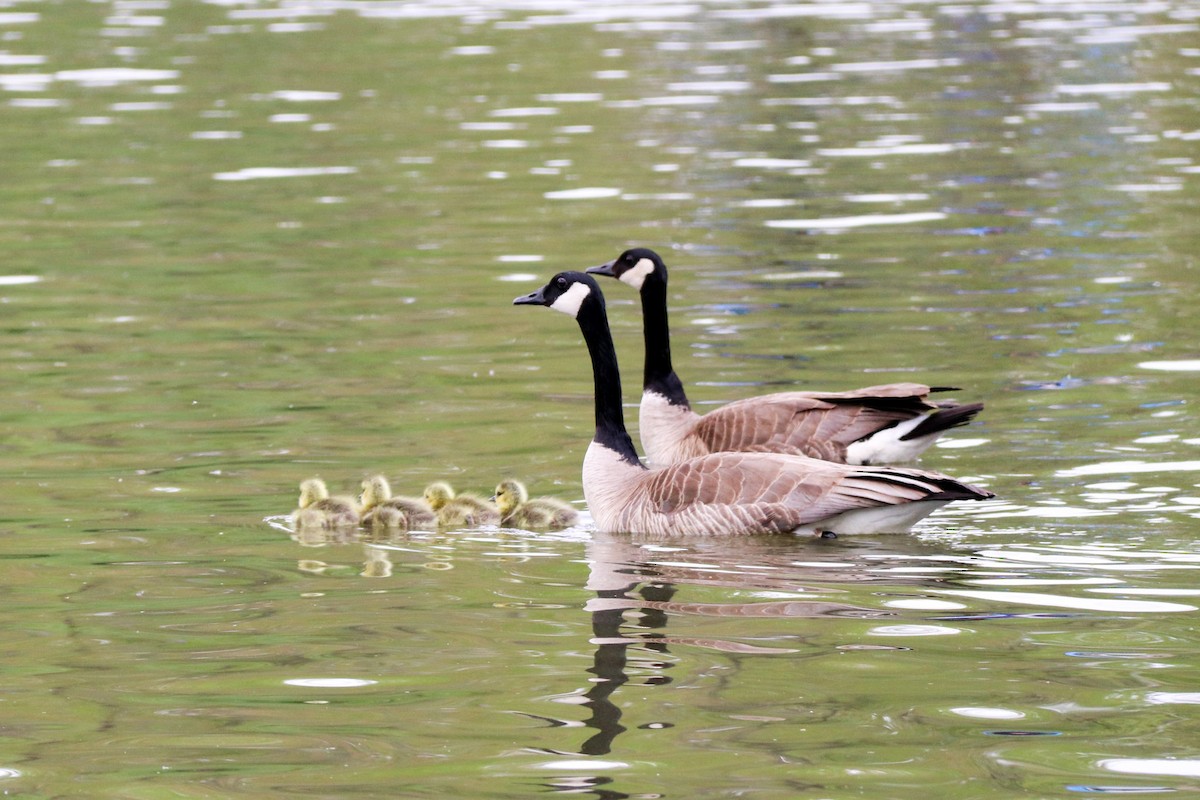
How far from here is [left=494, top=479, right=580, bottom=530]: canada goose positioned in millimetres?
10891

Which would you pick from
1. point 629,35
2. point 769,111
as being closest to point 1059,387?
point 769,111

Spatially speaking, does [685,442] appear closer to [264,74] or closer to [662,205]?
[662,205]

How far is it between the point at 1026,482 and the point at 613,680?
4.30 metres

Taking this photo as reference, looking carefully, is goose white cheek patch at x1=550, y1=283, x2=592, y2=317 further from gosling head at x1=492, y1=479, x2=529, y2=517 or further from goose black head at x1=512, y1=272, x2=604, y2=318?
gosling head at x1=492, y1=479, x2=529, y2=517

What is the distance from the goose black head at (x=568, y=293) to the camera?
37.3 ft

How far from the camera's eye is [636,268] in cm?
1302

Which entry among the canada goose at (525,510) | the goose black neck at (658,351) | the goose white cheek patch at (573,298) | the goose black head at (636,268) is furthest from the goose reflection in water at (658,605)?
the goose black head at (636,268)

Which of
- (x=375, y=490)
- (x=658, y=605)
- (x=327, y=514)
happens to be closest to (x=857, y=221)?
(x=375, y=490)

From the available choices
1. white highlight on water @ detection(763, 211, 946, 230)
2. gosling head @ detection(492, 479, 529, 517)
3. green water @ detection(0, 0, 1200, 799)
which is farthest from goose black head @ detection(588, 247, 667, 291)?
white highlight on water @ detection(763, 211, 946, 230)

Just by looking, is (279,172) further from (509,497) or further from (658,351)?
(509,497)

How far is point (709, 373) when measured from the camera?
14617 millimetres

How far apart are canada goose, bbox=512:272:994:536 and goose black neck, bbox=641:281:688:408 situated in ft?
3.51

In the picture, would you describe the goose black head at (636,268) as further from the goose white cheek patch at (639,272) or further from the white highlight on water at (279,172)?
the white highlight on water at (279,172)

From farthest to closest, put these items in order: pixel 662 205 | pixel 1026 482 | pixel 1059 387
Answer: pixel 662 205
pixel 1059 387
pixel 1026 482
